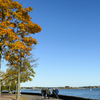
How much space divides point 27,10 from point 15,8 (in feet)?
3.86

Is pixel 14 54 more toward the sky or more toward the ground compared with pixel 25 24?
more toward the ground

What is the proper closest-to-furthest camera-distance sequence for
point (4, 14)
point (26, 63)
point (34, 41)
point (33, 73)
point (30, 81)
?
1. point (4, 14)
2. point (34, 41)
3. point (26, 63)
4. point (33, 73)
5. point (30, 81)

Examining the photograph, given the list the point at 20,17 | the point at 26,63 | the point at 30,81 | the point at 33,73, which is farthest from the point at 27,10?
the point at 30,81

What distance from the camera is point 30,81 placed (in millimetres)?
37656

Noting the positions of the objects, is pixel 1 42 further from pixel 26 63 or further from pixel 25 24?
pixel 26 63

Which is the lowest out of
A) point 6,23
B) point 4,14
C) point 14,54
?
point 14,54

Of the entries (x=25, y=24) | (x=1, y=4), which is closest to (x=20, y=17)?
(x=25, y=24)

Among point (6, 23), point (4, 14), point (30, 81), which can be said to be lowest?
point (30, 81)

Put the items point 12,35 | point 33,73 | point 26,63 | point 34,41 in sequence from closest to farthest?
1. point 12,35
2. point 34,41
3. point 26,63
4. point 33,73

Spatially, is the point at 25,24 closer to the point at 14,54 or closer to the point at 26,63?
the point at 14,54

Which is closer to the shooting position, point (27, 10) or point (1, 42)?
point (1, 42)

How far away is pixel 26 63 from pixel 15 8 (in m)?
14.3

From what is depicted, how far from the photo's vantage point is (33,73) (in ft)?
113

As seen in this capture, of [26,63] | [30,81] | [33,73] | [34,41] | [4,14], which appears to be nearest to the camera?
[4,14]
